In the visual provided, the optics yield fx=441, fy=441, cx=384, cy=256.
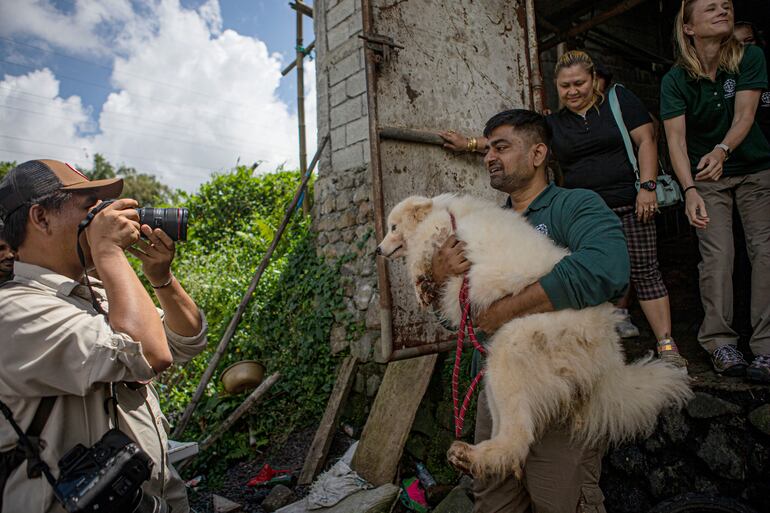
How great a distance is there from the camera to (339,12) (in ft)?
17.4

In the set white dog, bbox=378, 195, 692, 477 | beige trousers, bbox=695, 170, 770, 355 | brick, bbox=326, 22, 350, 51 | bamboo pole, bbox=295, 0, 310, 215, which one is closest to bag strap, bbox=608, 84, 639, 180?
beige trousers, bbox=695, 170, 770, 355

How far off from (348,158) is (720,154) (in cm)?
362

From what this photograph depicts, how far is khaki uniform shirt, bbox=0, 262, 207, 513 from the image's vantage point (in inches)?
56.6

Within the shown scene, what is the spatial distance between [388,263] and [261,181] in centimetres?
797

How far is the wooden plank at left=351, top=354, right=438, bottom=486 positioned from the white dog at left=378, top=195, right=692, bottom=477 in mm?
2198

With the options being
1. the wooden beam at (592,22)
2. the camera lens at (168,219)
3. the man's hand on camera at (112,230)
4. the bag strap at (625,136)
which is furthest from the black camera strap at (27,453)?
the wooden beam at (592,22)

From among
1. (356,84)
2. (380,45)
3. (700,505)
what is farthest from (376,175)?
(700,505)

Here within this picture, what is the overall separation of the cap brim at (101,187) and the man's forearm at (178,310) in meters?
0.47

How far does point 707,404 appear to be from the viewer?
2.52 m

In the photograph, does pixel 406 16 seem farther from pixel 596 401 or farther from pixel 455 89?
pixel 596 401

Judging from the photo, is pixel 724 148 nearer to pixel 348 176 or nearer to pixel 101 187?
pixel 101 187

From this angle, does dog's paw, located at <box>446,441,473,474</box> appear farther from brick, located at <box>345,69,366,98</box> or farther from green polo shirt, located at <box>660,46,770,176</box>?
brick, located at <box>345,69,366,98</box>

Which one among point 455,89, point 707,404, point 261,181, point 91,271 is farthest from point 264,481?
point 261,181

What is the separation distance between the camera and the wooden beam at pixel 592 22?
5.30 m
